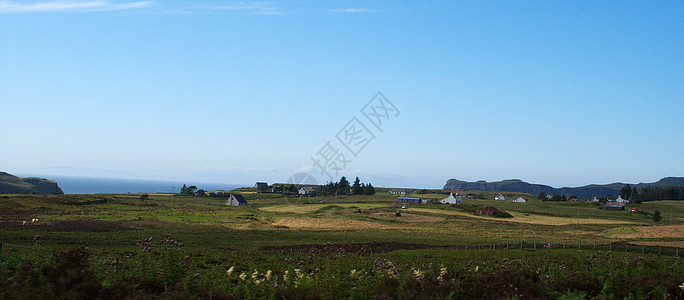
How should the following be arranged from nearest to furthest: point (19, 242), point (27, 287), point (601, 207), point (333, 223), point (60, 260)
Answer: point (27, 287) < point (60, 260) < point (19, 242) < point (333, 223) < point (601, 207)

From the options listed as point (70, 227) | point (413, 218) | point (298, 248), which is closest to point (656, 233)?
point (413, 218)

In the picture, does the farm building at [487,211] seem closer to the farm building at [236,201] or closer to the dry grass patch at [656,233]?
the dry grass patch at [656,233]

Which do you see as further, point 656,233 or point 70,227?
point 656,233

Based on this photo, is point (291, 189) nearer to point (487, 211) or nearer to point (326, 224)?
point (487, 211)

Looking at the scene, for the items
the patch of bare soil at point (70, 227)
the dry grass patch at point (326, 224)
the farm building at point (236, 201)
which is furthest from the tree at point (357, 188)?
the patch of bare soil at point (70, 227)

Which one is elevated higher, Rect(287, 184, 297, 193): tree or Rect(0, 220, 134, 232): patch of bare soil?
Rect(287, 184, 297, 193): tree

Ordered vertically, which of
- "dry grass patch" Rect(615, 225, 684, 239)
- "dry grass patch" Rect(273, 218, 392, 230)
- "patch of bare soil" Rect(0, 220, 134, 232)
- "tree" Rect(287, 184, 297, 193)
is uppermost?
"tree" Rect(287, 184, 297, 193)

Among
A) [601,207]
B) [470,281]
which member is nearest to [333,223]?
[470,281]

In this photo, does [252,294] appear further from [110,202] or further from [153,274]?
[110,202]

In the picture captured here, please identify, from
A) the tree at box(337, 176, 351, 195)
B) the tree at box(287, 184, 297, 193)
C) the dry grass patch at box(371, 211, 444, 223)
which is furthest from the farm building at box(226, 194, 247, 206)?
the tree at box(337, 176, 351, 195)

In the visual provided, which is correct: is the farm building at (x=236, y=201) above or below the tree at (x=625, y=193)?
below

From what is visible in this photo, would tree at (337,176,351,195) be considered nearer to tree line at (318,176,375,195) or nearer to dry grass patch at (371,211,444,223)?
tree line at (318,176,375,195)

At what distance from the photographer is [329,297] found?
9461 millimetres

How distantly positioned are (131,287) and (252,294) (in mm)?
2190
